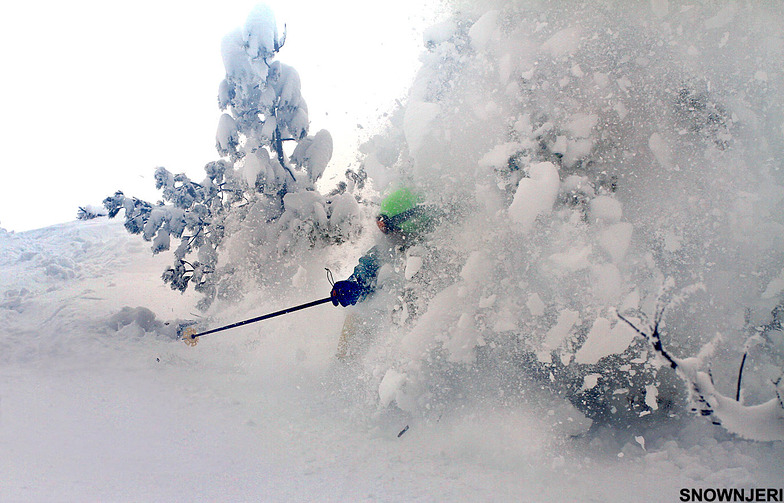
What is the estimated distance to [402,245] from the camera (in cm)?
349

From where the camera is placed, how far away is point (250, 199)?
464 centimetres

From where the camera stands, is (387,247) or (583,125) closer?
(583,125)

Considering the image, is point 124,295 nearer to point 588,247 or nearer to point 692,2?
point 588,247

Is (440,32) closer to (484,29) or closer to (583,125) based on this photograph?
(484,29)

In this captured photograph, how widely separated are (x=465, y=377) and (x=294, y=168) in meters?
3.00

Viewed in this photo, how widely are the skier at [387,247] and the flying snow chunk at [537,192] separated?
68cm

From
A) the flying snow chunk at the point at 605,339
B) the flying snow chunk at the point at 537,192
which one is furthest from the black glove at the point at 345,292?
the flying snow chunk at the point at 605,339

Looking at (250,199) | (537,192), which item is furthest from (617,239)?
(250,199)

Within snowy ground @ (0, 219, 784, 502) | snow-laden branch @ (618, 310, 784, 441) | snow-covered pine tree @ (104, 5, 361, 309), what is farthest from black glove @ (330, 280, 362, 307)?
snow-laden branch @ (618, 310, 784, 441)

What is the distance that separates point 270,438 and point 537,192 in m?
2.59

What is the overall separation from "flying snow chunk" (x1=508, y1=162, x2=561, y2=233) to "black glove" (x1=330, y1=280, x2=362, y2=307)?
1.48 m

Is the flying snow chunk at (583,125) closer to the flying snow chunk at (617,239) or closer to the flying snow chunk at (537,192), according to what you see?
the flying snow chunk at (537,192)

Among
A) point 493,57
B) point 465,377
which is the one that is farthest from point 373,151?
point 465,377

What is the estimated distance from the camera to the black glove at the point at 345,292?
3.53 metres
